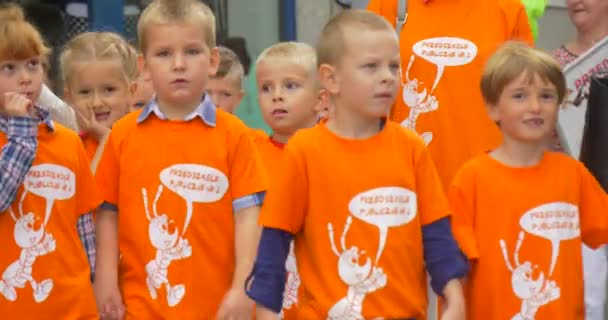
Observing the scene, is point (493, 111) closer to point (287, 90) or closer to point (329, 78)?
point (329, 78)

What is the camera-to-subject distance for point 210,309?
5223mm

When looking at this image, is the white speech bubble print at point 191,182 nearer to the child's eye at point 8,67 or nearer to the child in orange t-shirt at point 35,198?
the child in orange t-shirt at point 35,198

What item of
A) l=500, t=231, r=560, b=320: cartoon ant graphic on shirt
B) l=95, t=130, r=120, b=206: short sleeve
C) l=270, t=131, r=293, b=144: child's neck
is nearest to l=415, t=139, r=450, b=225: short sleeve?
l=500, t=231, r=560, b=320: cartoon ant graphic on shirt

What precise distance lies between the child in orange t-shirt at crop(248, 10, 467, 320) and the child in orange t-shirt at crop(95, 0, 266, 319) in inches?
19.9

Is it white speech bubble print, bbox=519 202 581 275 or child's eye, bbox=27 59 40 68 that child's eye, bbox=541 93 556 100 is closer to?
white speech bubble print, bbox=519 202 581 275

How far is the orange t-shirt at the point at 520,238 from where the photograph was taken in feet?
16.9

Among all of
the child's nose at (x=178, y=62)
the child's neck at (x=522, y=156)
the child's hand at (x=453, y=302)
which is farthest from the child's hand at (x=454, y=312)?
the child's nose at (x=178, y=62)

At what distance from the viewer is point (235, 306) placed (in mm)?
5148

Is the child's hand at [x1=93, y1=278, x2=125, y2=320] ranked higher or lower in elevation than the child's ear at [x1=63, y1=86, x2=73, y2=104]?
lower

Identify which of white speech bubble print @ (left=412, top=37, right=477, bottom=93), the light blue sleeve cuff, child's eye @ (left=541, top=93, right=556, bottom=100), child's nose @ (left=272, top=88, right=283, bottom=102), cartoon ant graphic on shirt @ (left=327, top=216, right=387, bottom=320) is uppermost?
white speech bubble print @ (left=412, top=37, right=477, bottom=93)

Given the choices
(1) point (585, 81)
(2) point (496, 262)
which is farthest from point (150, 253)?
(1) point (585, 81)

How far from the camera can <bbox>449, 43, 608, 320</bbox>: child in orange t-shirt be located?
5.15 meters

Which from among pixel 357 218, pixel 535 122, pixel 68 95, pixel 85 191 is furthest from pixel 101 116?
pixel 535 122

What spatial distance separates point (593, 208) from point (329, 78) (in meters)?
1.21
